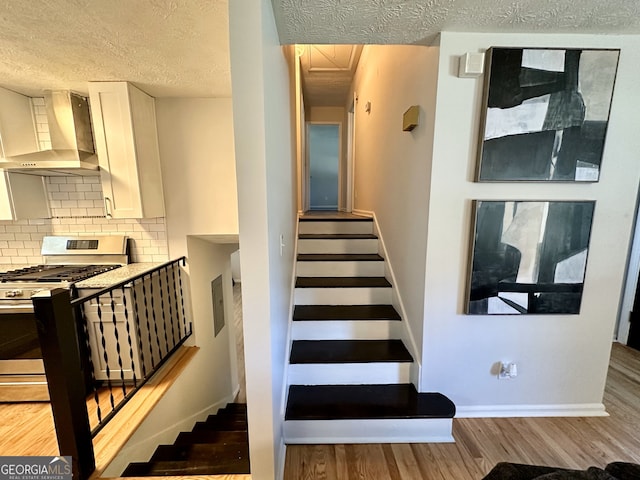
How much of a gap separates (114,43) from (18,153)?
1674 mm

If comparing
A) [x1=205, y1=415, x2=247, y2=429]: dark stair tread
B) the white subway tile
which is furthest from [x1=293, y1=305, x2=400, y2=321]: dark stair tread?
the white subway tile

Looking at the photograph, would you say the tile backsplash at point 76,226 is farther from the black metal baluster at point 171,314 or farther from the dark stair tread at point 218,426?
the dark stair tread at point 218,426

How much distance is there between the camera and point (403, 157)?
2084mm

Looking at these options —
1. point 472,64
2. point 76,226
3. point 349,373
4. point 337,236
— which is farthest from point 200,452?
point 472,64

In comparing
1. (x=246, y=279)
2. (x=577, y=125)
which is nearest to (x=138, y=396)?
(x=246, y=279)

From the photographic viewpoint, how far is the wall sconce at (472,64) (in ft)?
4.80

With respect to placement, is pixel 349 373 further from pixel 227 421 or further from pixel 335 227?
pixel 227 421

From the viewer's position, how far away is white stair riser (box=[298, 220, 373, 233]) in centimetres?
315

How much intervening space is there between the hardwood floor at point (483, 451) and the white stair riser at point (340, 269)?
1.30 metres

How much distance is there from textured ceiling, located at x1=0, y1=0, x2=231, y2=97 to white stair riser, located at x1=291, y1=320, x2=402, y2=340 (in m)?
2.03

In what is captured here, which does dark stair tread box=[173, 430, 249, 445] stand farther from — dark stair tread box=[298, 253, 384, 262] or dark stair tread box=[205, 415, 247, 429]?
dark stair tread box=[298, 253, 384, 262]

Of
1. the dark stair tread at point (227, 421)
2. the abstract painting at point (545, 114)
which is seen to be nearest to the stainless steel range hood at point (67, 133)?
the dark stair tread at point (227, 421)

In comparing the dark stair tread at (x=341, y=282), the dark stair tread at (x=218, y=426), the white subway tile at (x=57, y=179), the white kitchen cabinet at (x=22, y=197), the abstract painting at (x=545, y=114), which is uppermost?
the abstract painting at (x=545, y=114)

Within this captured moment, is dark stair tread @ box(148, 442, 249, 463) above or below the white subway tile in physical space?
below
